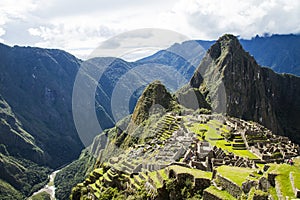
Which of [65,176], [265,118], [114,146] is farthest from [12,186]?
[265,118]

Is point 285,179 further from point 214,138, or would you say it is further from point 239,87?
point 239,87

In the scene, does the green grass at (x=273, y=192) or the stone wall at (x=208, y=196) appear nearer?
the green grass at (x=273, y=192)

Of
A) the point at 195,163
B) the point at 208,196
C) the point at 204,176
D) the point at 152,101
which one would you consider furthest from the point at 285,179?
the point at 152,101

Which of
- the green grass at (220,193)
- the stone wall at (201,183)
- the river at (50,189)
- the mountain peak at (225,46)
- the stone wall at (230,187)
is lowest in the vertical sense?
the river at (50,189)

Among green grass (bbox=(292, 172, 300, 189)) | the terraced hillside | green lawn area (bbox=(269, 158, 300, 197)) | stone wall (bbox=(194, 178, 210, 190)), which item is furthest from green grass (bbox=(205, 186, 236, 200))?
green grass (bbox=(292, 172, 300, 189))

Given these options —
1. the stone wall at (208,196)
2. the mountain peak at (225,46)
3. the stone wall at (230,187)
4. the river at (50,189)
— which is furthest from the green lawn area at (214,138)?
the mountain peak at (225,46)

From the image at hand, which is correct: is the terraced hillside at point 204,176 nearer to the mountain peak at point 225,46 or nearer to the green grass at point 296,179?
the green grass at point 296,179
